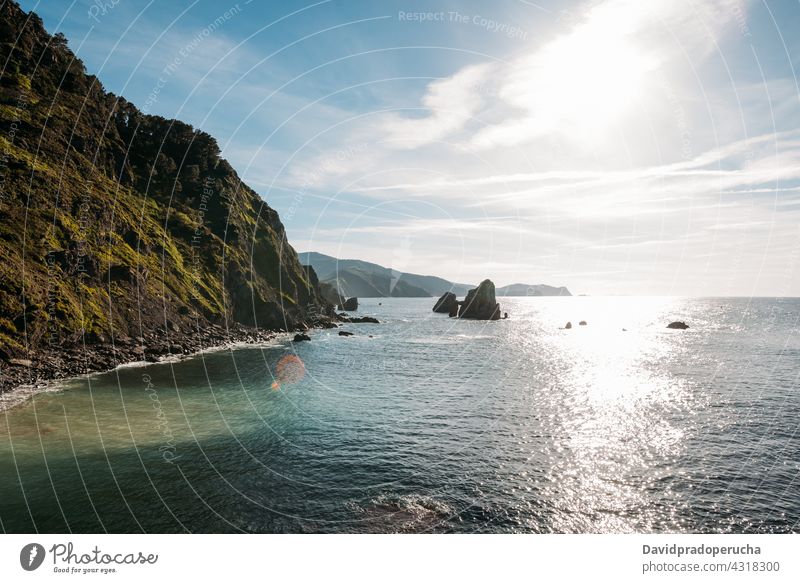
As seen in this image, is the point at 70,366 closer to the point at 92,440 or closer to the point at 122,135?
the point at 92,440

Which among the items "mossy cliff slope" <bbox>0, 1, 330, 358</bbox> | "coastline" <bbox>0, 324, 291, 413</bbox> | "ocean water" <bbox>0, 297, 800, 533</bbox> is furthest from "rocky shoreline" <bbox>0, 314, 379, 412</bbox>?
"ocean water" <bbox>0, 297, 800, 533</bbox>

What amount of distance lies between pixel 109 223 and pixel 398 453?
82711 mm

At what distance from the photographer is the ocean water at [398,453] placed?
25031 millimetres

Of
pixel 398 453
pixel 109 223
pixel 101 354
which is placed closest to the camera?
pixel 398 453

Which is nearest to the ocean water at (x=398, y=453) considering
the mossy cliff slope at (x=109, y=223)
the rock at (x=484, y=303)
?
the mossy cliff slope at (x=109, y=223)

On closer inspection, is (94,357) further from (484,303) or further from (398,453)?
(484,303)

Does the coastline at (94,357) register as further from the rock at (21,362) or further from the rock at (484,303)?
the rock at (484,303)

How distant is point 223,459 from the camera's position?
33.0 meters

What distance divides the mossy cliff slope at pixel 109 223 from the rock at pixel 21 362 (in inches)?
38.8

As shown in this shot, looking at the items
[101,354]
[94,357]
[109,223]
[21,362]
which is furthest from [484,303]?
[21,362]

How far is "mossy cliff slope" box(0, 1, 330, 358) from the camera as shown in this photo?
6272cm

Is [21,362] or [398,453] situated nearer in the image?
[398,453]

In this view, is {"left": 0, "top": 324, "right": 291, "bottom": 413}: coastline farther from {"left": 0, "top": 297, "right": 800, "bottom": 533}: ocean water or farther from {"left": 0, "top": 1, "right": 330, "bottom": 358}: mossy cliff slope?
{"left": 0, "top": 297, "right": 800, "bottom": 533}: ocean water

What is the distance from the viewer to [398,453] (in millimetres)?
34969
